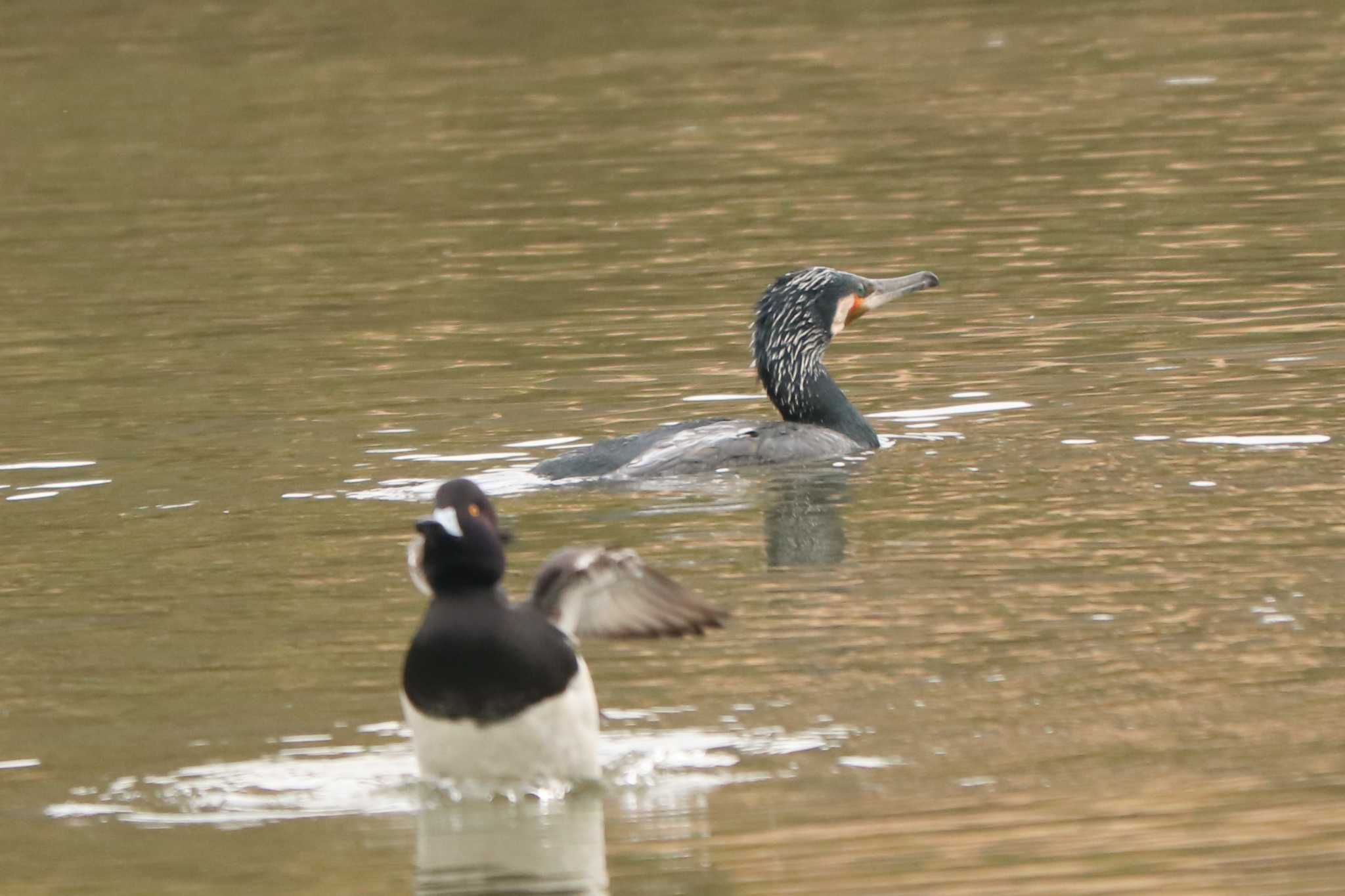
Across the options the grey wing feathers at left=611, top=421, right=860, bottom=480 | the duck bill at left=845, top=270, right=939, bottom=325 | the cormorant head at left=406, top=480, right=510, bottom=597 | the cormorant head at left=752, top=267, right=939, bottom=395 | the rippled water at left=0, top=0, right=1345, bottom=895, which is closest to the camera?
the cormorant head at left=406, top=480, right=510, bottom=597

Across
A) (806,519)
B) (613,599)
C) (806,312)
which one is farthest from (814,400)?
(613,599)

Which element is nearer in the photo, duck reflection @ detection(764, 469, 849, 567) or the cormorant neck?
duck reflection @ detection(764, 469, 849, 567)

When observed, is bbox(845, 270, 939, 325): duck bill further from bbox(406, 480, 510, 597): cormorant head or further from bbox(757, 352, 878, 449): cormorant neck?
bbox(406, 480, 510, 597): cormorant head

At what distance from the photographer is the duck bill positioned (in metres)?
14.1

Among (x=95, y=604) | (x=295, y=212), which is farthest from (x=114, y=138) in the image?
(x=95, y=604)

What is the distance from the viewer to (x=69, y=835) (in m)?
7.48

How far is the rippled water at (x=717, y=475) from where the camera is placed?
24.2 feet

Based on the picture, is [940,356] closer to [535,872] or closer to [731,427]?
[731,427]

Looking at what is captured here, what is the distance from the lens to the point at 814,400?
534 inches

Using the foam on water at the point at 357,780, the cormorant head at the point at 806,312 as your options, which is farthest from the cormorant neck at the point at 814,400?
the foam on water at the point at 357,780

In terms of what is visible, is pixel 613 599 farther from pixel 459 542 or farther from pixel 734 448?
→ pixel 734 448

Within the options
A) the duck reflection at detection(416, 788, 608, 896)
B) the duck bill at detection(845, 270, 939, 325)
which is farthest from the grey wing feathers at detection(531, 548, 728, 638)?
the duck bill at detection(845, 270, 939, 325)

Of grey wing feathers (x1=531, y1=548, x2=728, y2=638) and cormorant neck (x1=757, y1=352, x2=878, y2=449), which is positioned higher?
grey wing feathers (x1=531, y1=548, x2=728, y2=638)

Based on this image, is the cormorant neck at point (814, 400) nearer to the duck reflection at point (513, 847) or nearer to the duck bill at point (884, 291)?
the duck bill at point (884, 291)
